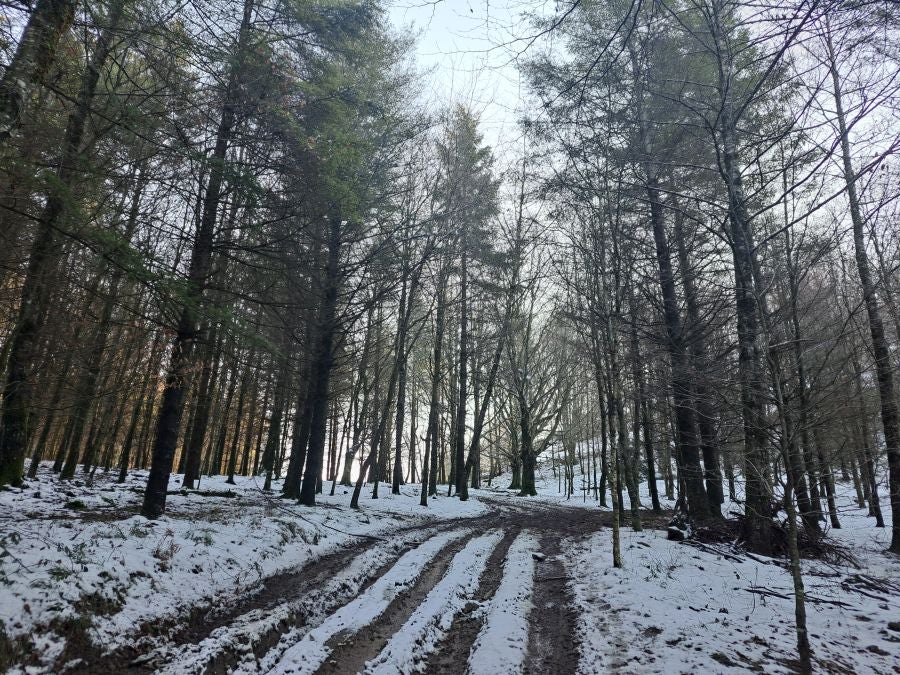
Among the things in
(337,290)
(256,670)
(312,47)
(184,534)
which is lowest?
(256,670)

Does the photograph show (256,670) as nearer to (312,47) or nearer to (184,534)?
(184,534)

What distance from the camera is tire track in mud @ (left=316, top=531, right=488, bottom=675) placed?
3.39m

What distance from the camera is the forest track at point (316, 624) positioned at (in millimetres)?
3254

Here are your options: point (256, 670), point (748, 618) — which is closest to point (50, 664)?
point (256, 670)

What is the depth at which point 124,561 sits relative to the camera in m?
4.22

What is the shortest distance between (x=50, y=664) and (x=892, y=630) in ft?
24.3

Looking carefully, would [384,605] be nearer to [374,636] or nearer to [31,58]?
[374,636]

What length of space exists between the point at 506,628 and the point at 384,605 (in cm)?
140

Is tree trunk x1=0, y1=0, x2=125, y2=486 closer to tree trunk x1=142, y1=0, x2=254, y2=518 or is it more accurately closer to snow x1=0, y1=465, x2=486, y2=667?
snow x1=0, y1=465, x2=486, y2=667

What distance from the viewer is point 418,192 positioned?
46.1 ft

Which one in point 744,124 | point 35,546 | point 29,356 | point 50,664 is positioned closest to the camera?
point 50,664

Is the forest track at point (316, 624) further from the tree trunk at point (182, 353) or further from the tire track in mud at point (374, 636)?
the tree trunk at point (182, 353)

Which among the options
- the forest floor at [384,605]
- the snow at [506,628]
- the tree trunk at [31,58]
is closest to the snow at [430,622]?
the forest floor at [384,605]

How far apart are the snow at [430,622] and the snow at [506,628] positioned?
1.28 feet
